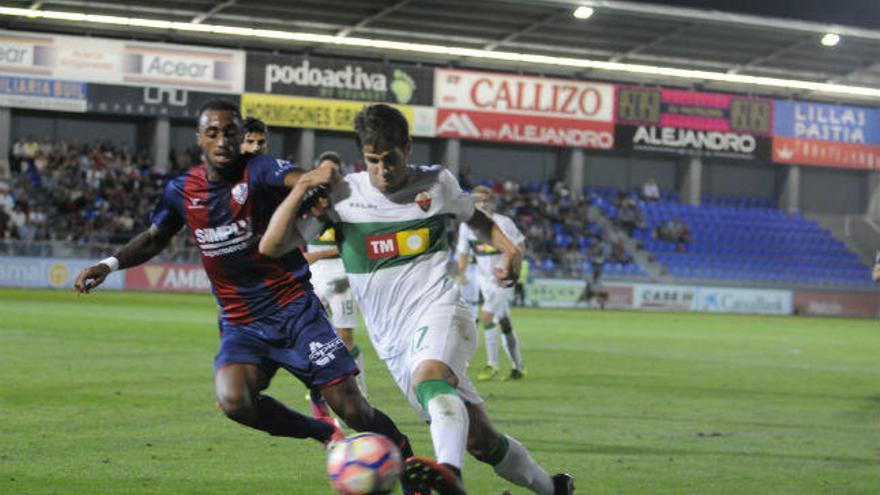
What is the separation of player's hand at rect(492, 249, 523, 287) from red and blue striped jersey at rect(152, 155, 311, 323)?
1085mm

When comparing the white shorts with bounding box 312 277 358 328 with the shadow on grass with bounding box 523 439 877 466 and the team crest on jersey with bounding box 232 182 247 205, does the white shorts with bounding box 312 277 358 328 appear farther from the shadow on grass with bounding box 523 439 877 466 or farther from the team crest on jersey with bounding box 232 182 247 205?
the team crest on jersey with bounding box 232 182 247 205

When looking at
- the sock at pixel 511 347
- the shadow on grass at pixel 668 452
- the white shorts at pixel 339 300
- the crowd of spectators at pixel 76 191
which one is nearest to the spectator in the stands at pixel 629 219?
the crowd of spectators at pixel 76 191

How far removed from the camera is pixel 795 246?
5000 cm

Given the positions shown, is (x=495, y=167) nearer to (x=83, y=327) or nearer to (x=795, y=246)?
(x=795, y=246)

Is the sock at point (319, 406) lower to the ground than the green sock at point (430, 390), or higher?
lower

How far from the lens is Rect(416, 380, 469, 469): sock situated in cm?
561

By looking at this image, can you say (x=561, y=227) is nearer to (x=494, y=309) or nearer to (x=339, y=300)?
(x=494, y=309)

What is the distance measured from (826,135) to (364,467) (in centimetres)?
4771

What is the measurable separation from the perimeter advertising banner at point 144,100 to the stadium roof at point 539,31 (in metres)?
2.06

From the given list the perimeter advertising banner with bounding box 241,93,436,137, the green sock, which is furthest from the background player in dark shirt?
the perimeter advertising banner with bounding box 241,93,436,137

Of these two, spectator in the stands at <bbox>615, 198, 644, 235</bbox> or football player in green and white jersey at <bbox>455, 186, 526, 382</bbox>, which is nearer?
football player in green and white jersey at <bbox>455, 186, 526, 382</bbox>

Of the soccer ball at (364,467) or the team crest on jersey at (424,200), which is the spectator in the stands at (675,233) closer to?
the team crest on jersey at (424,200)

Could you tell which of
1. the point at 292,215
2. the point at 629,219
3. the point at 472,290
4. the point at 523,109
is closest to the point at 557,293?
the point at 629,219

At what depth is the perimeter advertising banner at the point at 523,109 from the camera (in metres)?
45.1
